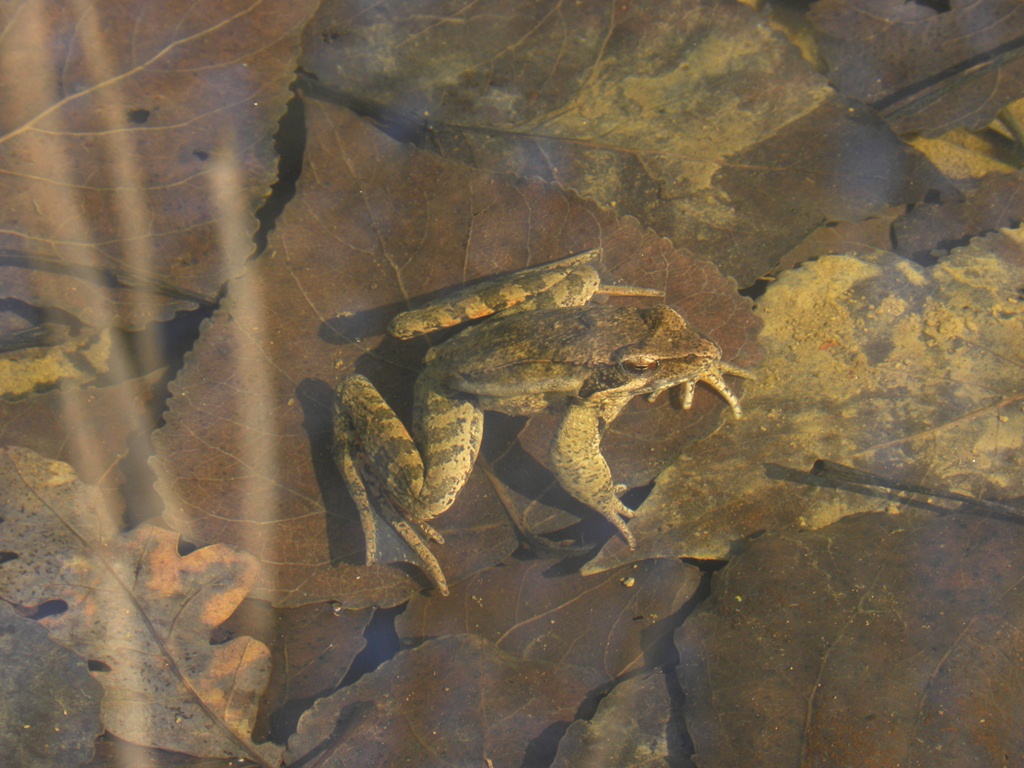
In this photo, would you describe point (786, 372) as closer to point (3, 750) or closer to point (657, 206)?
point (657, 206)

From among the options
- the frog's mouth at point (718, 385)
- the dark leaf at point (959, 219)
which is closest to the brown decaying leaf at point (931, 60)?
the dark leaf at point (959, 219)

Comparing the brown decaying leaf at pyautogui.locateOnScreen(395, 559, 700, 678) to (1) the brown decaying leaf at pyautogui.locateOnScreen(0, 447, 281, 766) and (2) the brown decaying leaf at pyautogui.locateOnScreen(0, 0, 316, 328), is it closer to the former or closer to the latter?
(1) the brown decaying leaf at pyautogui.locateOnScreen(0, 447, 281, 766)

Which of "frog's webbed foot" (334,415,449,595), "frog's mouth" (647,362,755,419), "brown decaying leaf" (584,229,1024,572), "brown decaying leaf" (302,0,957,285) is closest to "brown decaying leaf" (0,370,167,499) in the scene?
"frog's webbed foot" (334,415,449,595)

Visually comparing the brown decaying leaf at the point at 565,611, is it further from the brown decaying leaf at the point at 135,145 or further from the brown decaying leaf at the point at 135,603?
the brown decaying leaf at the point at 135,145

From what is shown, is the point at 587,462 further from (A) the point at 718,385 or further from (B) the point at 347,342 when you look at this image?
(B) the point at 347,342

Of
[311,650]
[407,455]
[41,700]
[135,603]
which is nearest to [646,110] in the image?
[407,455]

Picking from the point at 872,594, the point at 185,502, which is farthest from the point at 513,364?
the point at 872,594

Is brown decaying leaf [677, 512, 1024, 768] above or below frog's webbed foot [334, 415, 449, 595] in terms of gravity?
below
